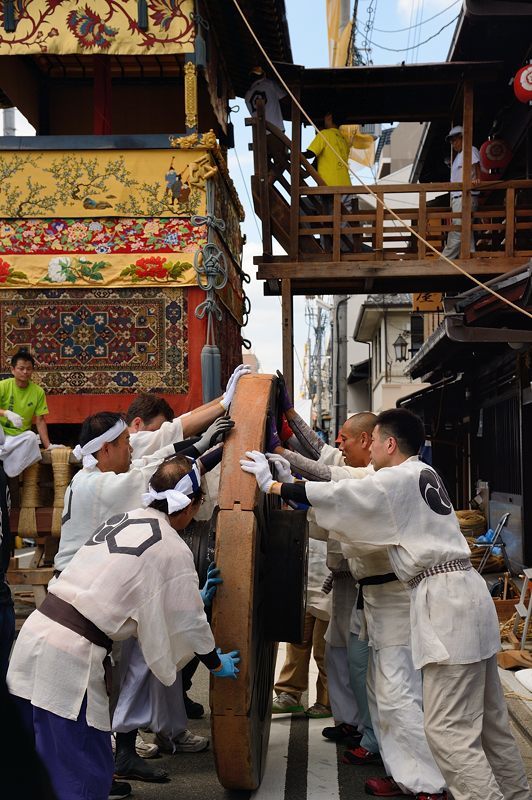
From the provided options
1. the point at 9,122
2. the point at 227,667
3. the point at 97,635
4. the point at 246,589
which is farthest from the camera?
the point at 9,122

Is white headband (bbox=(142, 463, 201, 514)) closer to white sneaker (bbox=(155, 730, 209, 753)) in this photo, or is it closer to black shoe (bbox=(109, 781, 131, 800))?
black shoe (bbox=(109, 781, 131, 800))

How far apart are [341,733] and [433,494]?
7.40 feet

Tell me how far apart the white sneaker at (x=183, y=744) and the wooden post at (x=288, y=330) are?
581cm

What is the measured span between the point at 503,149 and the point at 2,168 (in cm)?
717

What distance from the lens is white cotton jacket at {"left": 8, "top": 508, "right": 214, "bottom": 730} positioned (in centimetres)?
388

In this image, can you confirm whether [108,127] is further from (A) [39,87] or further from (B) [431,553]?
(B) [431,553]

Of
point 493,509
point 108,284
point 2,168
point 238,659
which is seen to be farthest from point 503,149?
point 238,659

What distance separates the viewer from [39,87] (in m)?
14.5

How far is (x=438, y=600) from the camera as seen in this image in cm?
445

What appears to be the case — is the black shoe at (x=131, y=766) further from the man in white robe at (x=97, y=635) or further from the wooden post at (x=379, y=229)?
the wooden post at (x=379, y=229)

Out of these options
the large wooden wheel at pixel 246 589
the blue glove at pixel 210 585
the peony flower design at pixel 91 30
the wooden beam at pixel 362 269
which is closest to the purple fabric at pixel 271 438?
the large wooden wheel at pixel 246 589

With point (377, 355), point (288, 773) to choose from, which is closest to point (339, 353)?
point (377, 355)

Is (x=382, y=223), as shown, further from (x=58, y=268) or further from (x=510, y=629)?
(x=510, y=629)

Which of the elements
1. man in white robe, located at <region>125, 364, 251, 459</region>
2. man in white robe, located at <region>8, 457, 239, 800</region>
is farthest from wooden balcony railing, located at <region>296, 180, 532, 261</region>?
man in white robe, located at <region>8, 457, 239, 800</region>
